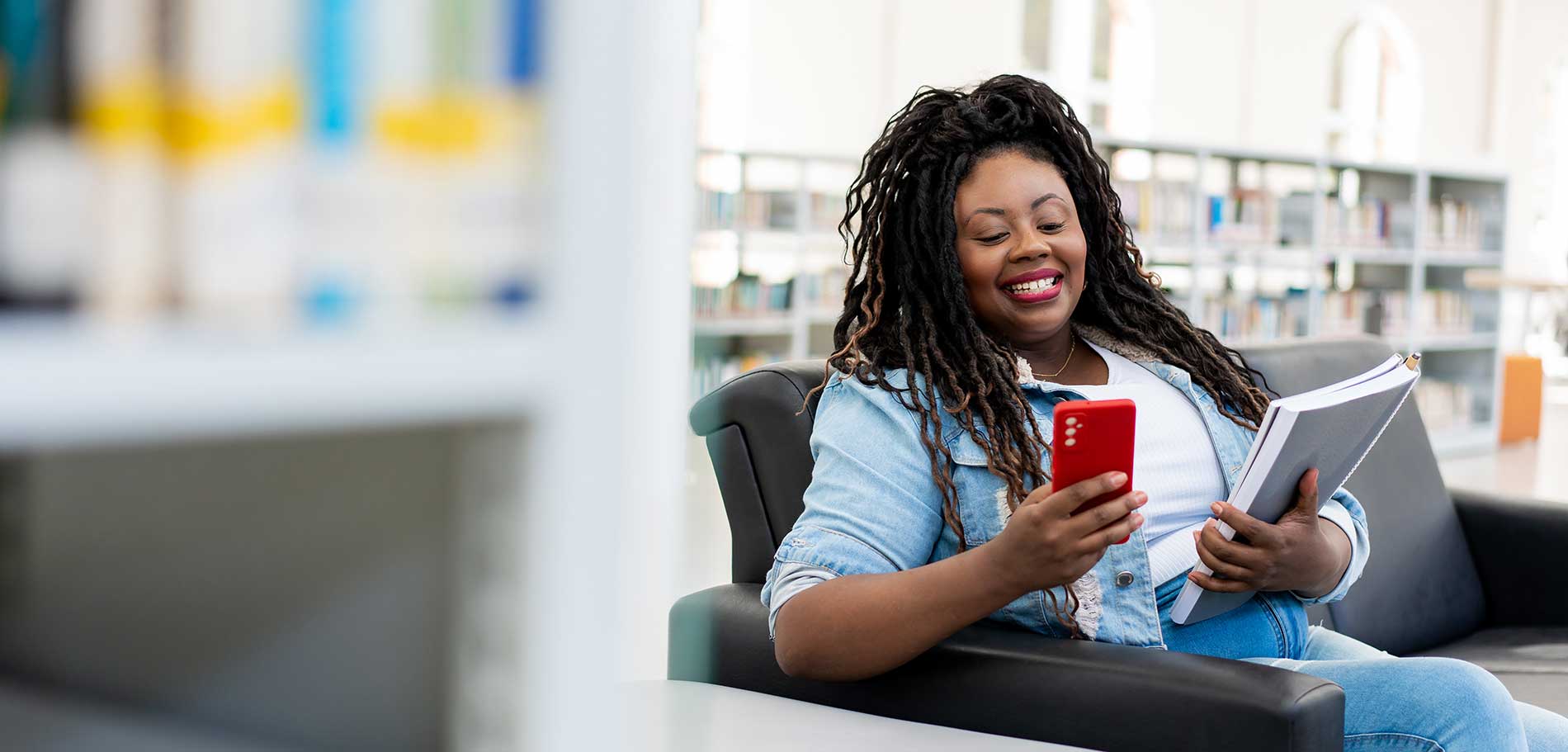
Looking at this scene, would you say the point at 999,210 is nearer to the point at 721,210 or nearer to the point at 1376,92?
the point at 721,210

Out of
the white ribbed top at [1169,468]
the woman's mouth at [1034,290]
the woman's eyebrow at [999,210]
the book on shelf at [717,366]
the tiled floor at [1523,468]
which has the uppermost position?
the woman's eyebrow at [999,210]

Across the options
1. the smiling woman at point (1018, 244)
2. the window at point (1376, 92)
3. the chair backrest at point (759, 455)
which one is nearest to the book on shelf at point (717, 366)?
the chair backrest at point (759, 455)

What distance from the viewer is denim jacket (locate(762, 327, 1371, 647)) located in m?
1.40

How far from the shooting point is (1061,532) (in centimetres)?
122

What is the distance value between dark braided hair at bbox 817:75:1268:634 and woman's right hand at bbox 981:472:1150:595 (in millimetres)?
207

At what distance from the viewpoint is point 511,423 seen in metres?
0.48

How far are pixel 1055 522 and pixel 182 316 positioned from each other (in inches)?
35.7

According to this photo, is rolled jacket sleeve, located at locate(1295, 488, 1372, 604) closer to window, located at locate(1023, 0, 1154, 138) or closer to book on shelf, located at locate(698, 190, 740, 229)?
book on shelf, located at locate(698, 190, 740, 229)

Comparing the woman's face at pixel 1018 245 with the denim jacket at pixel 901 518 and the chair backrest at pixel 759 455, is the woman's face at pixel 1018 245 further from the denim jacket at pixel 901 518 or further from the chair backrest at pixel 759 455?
the chair backrest at pixel 759 455

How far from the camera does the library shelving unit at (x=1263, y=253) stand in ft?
20.3

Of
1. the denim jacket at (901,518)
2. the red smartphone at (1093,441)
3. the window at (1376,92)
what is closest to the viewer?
the red smartphone at (1093,441)

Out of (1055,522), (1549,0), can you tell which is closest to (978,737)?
(1055,522)

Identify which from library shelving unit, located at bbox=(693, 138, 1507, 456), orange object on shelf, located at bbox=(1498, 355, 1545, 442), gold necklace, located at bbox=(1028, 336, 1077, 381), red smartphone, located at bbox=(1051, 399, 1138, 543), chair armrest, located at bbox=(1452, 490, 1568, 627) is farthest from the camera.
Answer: orange object on shelf, located at bbox=(1498, 355, 1545, 442)

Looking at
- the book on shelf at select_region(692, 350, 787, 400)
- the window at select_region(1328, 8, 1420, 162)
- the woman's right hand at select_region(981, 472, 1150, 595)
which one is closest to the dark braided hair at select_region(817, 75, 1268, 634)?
the woman's right hand at select_region(981, 472, 1150, 595)
